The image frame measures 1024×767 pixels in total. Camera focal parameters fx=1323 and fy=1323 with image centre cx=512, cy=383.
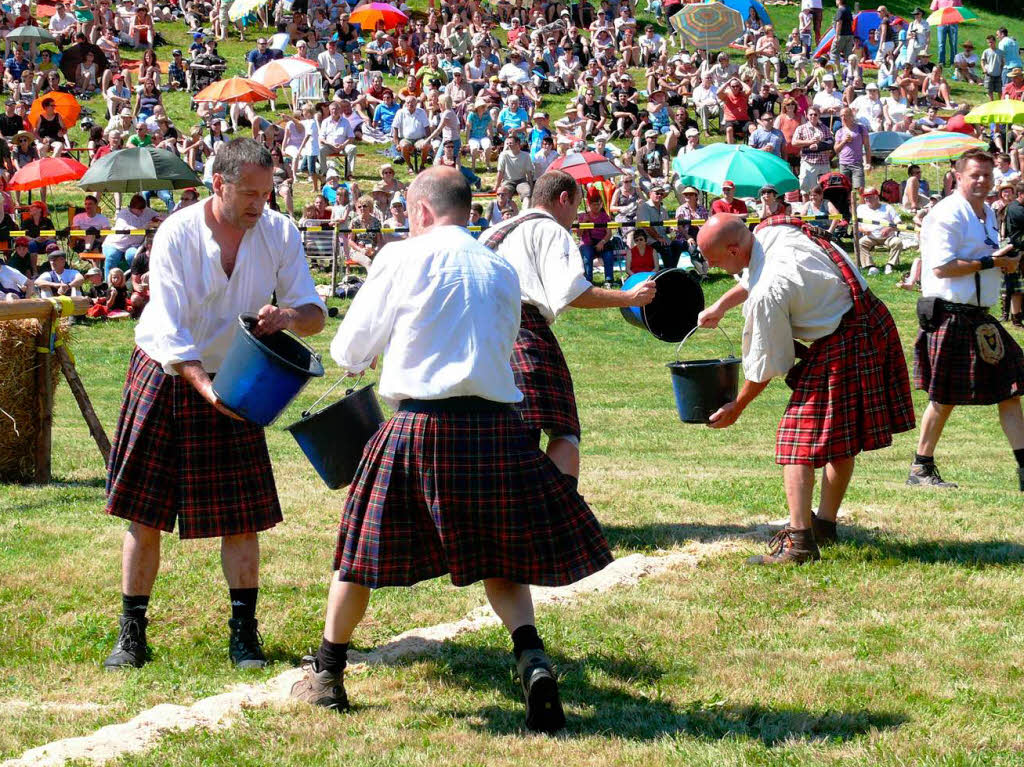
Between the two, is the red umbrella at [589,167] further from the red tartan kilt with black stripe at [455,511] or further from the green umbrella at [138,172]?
the red tartan kilt with black stripe at [455,511]

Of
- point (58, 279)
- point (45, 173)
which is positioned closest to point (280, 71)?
point (45, 173)

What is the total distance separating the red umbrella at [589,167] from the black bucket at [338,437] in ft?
42.8

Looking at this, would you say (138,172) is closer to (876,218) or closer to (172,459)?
(876,218)

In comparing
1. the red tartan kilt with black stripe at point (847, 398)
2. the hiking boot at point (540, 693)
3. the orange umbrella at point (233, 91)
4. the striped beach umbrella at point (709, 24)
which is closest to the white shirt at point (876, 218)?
the striped beach umbrella at point (709, 24)

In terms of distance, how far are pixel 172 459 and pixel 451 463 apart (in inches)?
43.7

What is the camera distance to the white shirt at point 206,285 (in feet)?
13.0

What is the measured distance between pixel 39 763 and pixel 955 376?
4.92 m

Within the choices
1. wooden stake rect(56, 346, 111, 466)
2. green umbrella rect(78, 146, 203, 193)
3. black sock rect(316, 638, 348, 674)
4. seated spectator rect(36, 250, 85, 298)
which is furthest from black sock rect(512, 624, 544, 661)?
green umbrella rect(78, 146, 203, 193)

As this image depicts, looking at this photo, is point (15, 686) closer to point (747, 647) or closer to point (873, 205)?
point (747, 647)

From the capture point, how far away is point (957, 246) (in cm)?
657

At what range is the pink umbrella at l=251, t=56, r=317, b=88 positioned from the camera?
2170 centimetres

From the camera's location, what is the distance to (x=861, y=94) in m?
24.4

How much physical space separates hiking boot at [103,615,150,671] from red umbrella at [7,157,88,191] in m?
14.0

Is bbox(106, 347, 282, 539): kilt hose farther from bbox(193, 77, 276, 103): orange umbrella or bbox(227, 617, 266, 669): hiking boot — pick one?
bbox(193, 77, 276, 103): orange umbrella
